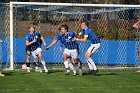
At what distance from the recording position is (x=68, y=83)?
13758 mm

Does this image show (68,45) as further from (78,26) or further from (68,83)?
(78,26)

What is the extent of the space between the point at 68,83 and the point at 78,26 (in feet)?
31.4

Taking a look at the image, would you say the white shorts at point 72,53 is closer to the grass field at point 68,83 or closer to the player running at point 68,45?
the player running at point 68,45

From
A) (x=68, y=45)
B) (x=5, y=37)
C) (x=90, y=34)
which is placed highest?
(x=90, y=34)

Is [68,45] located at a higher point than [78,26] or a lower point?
lower

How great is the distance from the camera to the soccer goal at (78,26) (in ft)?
67.2

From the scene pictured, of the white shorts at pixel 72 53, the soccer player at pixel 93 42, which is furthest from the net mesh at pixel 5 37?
the soccer player at pixel 93 42

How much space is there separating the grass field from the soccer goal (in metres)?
4.11

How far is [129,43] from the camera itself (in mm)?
22531

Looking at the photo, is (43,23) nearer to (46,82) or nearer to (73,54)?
(73,54)

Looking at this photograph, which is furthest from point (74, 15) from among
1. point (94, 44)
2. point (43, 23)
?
point (94, 44)

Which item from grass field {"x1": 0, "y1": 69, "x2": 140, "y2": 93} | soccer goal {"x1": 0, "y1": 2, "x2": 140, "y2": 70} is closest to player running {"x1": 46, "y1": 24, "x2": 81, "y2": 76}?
grass field {"x1": 0, "y1": 69, "x2": 140, "y2": 93}

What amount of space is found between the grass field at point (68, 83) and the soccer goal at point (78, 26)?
411 centimetres

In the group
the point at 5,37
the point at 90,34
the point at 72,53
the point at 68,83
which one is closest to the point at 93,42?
the point at 90,34
